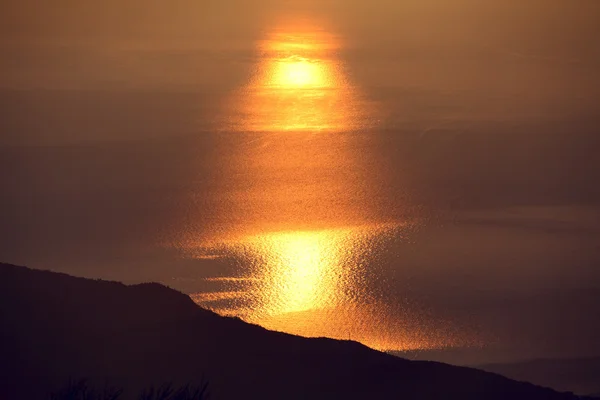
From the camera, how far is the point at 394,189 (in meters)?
16.1

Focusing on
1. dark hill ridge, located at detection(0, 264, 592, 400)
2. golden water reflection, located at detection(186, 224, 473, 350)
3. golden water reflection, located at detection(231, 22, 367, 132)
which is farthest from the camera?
golden water reflection, located at detection(231, 22, 367, 132)

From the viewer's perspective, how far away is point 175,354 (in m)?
8.05

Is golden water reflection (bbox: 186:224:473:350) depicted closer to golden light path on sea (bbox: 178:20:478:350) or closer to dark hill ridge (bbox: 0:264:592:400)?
golden light path on sea (bbox: 178:20:478:350)

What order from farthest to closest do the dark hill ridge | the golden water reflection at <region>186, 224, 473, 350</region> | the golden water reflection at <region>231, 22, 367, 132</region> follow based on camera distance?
the golden water reflection at <region>231, 22, 367, 132</region>, the golden water reflection at <region>186, 224, 473, 350</region>, the dark hill ridge

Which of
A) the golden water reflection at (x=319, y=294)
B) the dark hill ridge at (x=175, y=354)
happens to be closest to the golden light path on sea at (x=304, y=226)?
the golden water reflection at (x=319, y=294)

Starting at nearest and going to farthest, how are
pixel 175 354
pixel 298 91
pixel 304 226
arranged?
pixel 175 354 < pixel 304 226 < pixel 298 91

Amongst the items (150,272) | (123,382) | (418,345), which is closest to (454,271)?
(418,345)

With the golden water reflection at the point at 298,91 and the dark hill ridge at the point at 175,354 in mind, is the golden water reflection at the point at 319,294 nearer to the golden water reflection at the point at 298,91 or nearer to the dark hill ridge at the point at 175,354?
the dark hill ridge at the point at 175,354

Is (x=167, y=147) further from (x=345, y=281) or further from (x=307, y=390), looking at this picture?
(x=307, y=390)

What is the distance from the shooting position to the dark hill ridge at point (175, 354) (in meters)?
7.70

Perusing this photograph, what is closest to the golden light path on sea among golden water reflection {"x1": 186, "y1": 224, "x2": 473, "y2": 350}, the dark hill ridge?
golden water reflection {"x1": 186, "y1": 224, "x2": 473, "y2": 350}

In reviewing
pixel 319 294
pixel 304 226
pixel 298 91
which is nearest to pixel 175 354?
pixel 319 294

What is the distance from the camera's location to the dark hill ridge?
7699 mm

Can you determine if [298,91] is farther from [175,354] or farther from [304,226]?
[175,354]
